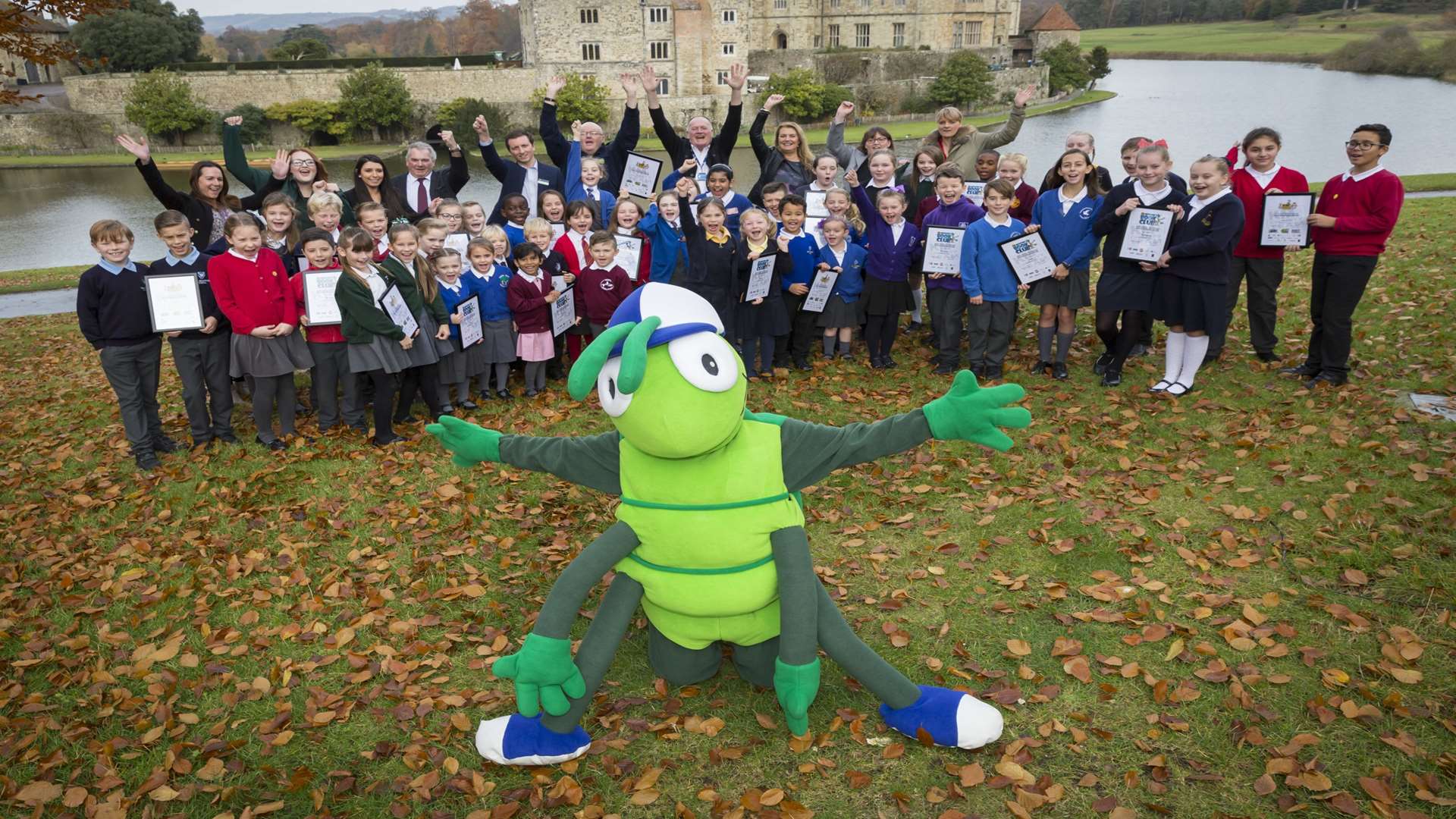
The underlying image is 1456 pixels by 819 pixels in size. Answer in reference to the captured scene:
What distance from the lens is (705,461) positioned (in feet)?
12.4

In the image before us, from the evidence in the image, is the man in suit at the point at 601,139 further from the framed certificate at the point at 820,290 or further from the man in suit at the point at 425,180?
the framed certificate at the point at 820,290

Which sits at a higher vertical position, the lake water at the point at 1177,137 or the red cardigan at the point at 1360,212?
the lake water at the point at 1177,137

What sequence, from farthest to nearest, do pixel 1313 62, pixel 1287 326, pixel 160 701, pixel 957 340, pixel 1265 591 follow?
pixel 1313 62 → pixel 1287 326 → pixel 957 340 → pixel 1265 591 → pixel 160 701

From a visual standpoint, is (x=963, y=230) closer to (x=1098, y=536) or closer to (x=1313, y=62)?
(x=1098, y=536)

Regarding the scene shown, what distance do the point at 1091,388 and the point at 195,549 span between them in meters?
7.81

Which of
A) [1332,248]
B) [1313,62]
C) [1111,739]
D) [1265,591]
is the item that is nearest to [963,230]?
[1332,248]

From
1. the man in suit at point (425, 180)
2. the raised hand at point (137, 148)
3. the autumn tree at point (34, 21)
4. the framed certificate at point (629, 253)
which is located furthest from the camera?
the man in suit at point (425, 180)

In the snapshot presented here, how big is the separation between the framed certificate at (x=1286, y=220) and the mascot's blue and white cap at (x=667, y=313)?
22.0ft

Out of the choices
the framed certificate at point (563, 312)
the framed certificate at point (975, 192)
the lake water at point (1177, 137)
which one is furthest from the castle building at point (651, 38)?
the framed certificate at point (563, 312)

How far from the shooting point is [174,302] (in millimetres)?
7086

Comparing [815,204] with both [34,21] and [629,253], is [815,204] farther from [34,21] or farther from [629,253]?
[34,21]

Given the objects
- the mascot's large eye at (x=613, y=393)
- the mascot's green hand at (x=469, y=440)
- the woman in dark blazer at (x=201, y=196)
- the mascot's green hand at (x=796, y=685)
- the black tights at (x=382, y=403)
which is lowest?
the mascot's green hand at (x=796, y=685)

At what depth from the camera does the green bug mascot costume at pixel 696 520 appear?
141 inches

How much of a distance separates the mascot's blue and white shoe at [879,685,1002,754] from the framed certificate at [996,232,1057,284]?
17.6 feet
